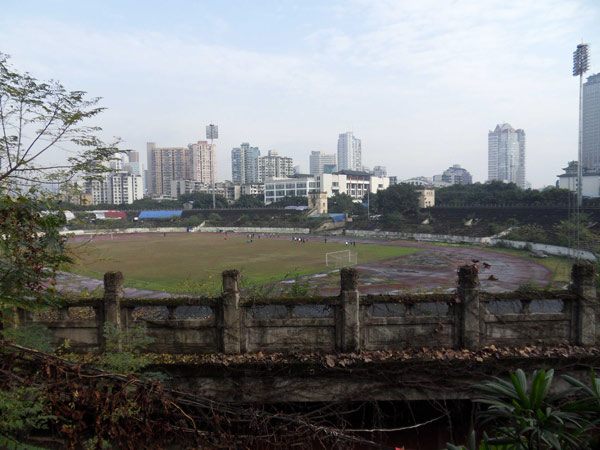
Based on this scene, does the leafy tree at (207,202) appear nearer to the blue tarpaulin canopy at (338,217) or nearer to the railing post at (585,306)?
the blue tarpaulin canopy at (338,217)

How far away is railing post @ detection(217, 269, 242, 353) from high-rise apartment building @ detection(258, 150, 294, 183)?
17749 centimetres

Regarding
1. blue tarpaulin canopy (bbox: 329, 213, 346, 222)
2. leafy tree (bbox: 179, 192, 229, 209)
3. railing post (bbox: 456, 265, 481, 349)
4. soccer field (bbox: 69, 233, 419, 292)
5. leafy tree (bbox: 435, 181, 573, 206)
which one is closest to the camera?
railing post (bbox: 456, 265, 481, 349)

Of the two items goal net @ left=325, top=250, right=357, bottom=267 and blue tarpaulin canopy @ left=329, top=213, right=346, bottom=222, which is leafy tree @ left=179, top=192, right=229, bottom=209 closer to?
blue tarpaulin canopy @ left=329, top=213, right=346, bottom=222

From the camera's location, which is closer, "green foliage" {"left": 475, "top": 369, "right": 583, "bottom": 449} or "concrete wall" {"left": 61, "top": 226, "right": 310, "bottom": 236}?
"green foliage" {"left": 475, "top": 369, "right": 583, "bottom": 449}

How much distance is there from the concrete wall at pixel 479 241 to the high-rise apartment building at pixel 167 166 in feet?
442

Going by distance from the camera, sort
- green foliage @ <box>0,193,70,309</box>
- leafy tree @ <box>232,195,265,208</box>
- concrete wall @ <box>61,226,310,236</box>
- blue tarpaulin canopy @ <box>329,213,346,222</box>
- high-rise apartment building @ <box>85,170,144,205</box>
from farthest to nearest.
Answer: high-rise apartment building @ <box>85,170,144,205</box> → leafy tree @ <box>232,195,265,208</box> → blue tarpaulin canopy @ <box>329,213,346,222</box> → concrete wall @ <box>61,226,310,236</box> → green foliage @ <box>0,193,70,309</box>

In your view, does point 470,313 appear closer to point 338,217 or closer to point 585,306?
point 585,306

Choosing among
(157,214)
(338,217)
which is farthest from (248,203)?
(338,217)

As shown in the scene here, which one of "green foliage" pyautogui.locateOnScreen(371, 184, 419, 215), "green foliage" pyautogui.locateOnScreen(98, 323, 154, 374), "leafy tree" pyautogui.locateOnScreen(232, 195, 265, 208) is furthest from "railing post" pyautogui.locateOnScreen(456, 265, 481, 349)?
"leafy tree" pyautogui.locateOnScreen(232, 195, 265, 208)

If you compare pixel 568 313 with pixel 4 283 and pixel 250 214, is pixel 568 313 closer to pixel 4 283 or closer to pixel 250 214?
pixel 4 283

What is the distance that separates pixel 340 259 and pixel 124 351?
37.9 metres

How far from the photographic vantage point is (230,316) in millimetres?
8719

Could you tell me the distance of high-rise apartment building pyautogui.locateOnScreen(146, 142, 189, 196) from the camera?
634ft

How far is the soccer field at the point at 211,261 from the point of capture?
34.1 meters
